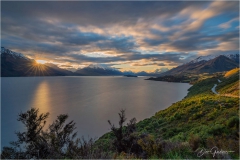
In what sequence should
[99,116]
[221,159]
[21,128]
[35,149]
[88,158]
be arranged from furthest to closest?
[99,116] < [21,128] < [35,149] < [88,158] < [221,159]

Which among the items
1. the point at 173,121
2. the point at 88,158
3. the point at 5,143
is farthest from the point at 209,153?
the point at 5,143

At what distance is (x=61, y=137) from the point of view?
9234mm

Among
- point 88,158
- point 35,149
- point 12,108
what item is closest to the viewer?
point 88,158

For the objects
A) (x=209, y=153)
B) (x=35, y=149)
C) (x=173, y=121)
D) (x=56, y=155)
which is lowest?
(x=173, y=121)

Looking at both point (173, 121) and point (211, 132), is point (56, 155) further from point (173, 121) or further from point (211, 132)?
point (173, 121)

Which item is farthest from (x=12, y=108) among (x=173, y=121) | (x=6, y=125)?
(x=173, y=121)

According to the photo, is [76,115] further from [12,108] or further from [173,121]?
[173,121]

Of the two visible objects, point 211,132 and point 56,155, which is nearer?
point 56,155

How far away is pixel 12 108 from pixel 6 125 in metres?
14.9

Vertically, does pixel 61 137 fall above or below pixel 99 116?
above
